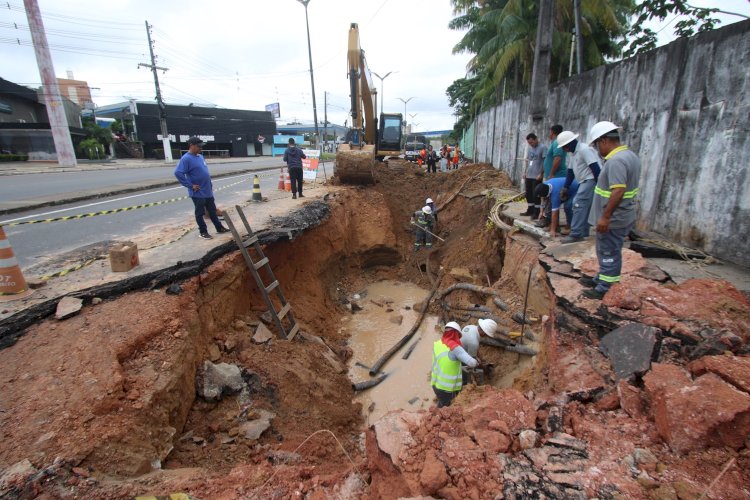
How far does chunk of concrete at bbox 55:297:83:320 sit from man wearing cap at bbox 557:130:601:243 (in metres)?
6.01

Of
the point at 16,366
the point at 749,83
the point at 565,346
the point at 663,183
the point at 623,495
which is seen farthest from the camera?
the point at 663,183

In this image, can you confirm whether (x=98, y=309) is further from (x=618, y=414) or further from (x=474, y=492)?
(x=618, y=414)

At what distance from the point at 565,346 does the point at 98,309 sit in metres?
4.89

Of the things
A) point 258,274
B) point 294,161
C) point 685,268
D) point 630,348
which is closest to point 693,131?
point 685,268

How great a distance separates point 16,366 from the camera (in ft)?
10.7

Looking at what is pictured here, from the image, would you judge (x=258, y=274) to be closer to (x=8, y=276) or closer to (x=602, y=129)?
(x=8, y=276)

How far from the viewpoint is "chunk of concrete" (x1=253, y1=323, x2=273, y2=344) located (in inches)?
212

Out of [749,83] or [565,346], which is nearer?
[565,346]

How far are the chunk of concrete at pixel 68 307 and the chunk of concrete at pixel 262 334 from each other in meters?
2.08

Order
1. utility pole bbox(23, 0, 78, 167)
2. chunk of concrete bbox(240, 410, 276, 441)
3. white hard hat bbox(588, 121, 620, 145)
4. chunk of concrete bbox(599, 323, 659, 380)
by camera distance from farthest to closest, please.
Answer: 1. utility pole bbox(23, 0, 78, 167)
2. chunk of concrete bbox(240, 410, 276, 441)
3. white hard hat bbox(588, 121, 620, 145)
4. chunk of concrete bbox(599, 323, 659, 380)

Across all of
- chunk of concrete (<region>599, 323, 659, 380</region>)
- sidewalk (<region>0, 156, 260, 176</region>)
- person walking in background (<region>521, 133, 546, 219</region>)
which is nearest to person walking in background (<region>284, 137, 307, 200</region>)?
person walking in background (<region>521, 133, 546, 219</region>)

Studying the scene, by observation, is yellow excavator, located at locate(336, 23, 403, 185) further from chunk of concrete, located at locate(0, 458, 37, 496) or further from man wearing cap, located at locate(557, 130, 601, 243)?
chunk of concrete, located at locate(0, 458, 37, 496)

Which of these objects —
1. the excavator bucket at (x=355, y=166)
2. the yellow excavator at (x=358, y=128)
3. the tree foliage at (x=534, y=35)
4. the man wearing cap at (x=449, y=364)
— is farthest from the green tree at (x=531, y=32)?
the man wearing cap at (x=449, y=364)

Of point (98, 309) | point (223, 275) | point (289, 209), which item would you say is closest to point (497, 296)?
point (223, 275)
